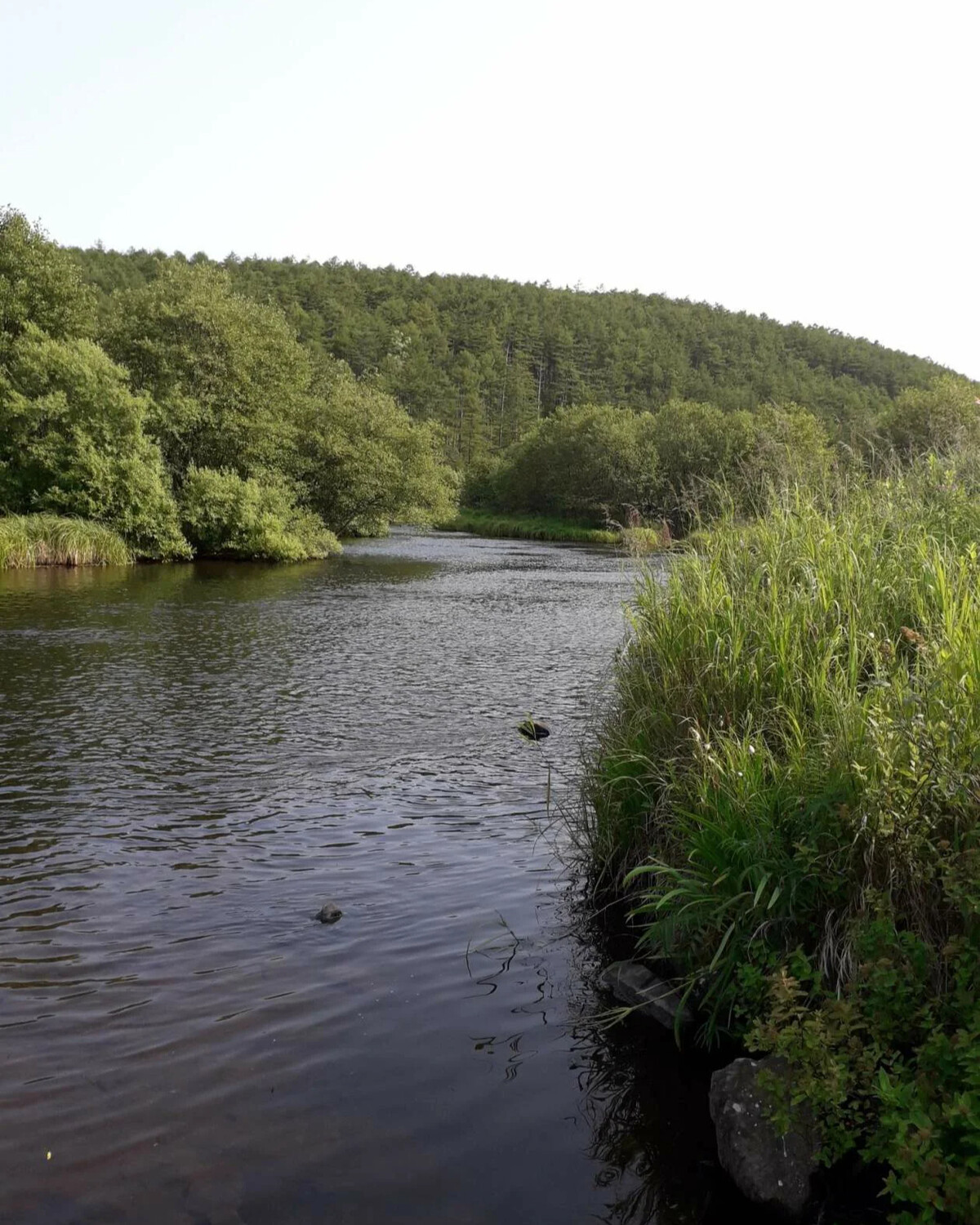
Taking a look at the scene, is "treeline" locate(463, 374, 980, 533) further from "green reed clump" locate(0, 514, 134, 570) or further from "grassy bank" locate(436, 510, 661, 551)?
"green reed clump" locate(0, 514, 134, 570)

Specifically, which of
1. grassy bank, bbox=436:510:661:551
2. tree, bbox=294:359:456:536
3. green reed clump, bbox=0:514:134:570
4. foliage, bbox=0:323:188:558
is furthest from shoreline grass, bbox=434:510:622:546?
green reed clump, bbox=0:514:134:570

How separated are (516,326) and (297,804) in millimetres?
166283

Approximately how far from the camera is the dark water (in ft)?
15.2

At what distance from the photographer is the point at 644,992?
593cm

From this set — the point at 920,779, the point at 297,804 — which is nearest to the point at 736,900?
the point at 920,779

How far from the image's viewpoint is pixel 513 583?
36.0 metres

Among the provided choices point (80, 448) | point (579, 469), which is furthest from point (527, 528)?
point (80, 448)

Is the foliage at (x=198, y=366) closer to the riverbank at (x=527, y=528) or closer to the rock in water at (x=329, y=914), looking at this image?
the riverbank at (x=527, y=528)

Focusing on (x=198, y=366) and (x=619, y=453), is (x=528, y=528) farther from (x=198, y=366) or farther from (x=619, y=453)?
(x=198, y=366)

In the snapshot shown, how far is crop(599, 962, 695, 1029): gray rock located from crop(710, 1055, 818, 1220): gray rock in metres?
0.88

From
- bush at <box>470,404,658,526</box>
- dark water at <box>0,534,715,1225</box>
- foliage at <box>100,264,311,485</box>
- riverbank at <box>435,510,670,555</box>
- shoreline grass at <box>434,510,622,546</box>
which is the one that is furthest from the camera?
bush at <box>470,404,658,526</box>

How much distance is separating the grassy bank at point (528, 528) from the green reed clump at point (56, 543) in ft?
118

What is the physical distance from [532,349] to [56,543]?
136m

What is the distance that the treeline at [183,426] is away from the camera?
123 feet
